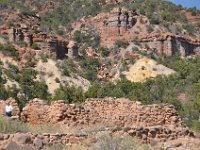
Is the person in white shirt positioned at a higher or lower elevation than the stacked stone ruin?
higher

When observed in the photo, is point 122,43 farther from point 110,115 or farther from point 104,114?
point 110,115

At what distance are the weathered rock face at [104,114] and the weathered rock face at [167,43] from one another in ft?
190

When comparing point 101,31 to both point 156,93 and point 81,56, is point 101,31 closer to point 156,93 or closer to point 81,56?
point 81,56

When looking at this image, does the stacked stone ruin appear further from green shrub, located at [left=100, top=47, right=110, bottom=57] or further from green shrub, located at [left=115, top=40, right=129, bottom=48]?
green shrub, located at [left=115, top=40, right=129, bottom=48]

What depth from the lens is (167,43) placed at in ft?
254

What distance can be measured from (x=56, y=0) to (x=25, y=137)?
8077 cm

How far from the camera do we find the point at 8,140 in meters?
13.0

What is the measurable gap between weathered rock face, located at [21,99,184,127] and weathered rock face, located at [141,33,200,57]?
57.9 m

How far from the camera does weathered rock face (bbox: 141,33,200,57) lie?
7744cm

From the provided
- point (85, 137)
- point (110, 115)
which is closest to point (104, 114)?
point (110, 115)

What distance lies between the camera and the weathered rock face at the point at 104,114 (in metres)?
17.9

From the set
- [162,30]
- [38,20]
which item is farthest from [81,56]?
[162,30]

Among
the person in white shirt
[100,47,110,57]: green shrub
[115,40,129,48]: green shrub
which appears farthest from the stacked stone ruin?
[115,40,129,48]: green shrub

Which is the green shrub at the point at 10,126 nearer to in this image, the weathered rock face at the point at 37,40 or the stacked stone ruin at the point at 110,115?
the stacked stone ruin at the point at 110,115
